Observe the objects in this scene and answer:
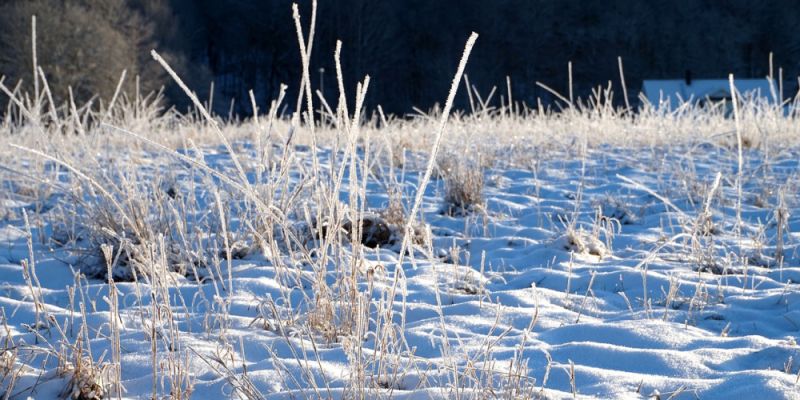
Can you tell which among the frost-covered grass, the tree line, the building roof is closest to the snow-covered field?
the frost-covered grass

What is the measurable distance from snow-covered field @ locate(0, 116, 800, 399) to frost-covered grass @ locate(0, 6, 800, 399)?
10 mm

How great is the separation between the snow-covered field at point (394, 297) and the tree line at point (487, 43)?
34207mm

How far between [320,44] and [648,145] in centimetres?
3775

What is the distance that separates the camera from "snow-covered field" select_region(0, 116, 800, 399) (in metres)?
1.80

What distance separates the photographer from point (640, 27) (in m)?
42.8

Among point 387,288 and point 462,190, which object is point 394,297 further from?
point 462,190

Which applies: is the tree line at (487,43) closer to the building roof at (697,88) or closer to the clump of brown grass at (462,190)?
the building roof at (697,88)

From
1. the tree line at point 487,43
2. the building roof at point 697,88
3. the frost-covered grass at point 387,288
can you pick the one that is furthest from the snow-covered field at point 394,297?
the tree line at point 487,43

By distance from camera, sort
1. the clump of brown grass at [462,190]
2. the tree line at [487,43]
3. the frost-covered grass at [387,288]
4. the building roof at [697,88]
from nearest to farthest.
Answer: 1. the frost-covered grass at [387,288]
2. the clump of brown grass at [462,190]
3. the building roof at [697,88]
4. the tree line at [487,43]

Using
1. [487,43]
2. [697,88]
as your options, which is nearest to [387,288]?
[697,88]

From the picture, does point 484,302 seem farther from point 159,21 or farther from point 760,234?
point 159,21

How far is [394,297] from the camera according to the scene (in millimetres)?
2195

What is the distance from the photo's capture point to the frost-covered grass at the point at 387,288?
5.90 ft

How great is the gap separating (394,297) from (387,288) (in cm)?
23
